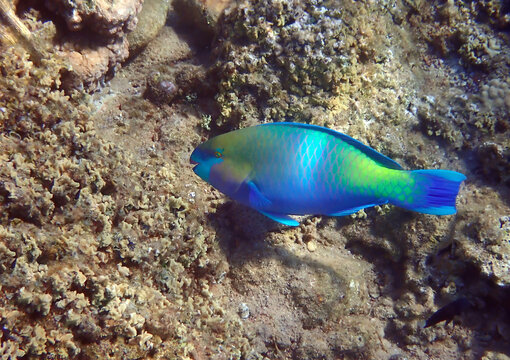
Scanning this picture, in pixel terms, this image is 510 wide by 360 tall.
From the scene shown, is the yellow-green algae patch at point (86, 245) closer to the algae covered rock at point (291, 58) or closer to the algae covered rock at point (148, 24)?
the algae covered rock at point (148, 24)

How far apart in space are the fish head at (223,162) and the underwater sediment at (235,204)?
2.23ft

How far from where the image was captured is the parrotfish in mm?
2453

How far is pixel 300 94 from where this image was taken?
12.1ft

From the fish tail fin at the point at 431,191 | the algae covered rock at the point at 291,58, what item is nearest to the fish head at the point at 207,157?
the algae covered rock at the point at 291,58

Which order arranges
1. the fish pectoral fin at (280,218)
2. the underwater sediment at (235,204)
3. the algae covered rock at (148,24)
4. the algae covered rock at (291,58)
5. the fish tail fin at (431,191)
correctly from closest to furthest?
1. the fish tail fin at (431,191)
2. the underwater sediment at (235,204)
3. the fish pectoral fin at (280,218)
4. the algae covered rock at (291,58)
5. the algae covered rock at (148,24)

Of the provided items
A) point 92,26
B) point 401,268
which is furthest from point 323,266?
point 92,26

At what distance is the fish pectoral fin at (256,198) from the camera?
8.37 ft

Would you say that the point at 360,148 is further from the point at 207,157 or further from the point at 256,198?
the point at 207,157

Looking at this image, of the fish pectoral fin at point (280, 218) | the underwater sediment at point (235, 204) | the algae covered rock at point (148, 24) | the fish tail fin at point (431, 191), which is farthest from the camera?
the algae covered rock at point (148, 24)

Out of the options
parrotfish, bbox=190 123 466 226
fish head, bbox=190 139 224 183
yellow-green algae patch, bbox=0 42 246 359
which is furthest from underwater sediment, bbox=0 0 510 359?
parrotfish, bbox=190 123 466 226

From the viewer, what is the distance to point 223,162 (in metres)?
2.56

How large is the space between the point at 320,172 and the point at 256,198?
53cm

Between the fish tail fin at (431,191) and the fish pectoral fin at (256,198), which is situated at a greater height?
the fish tail fin at (431,191)

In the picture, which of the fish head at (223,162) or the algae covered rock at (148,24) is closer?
the fish head at (223,162)
